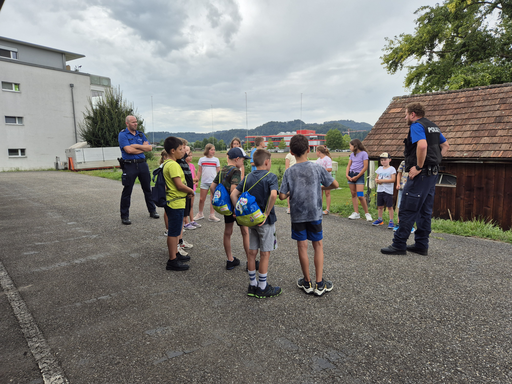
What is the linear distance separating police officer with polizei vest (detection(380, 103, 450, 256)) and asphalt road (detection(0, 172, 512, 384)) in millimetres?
301

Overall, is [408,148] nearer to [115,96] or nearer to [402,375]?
[402,375]

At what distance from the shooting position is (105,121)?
2847 cm

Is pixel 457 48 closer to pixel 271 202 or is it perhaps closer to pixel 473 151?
pixel 473 151

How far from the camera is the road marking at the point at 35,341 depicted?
2268 mm

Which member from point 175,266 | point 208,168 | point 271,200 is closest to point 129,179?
point 208,168

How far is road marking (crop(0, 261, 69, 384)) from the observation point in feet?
7.44

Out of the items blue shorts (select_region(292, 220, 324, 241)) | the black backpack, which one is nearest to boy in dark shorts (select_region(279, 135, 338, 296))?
blue shorts (select_region(292, 220, 324, 241))

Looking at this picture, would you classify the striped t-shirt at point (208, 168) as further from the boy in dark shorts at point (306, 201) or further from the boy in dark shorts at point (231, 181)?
the boy in dark shorts at point (306, 201)

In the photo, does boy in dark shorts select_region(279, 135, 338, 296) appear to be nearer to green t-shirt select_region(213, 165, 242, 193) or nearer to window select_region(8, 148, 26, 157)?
green t-shirt select_region(213, 165, 242, 193)

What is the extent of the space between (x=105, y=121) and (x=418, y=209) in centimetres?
2944

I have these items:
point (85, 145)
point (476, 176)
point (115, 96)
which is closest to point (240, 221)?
point (476, 176)

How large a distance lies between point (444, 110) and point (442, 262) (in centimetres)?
913

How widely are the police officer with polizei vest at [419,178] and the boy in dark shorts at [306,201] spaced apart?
6.16ft

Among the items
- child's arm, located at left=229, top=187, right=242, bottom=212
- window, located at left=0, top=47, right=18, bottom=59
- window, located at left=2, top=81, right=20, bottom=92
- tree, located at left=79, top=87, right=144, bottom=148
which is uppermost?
window, located at left=0, top=47, right=18, bottom=59
